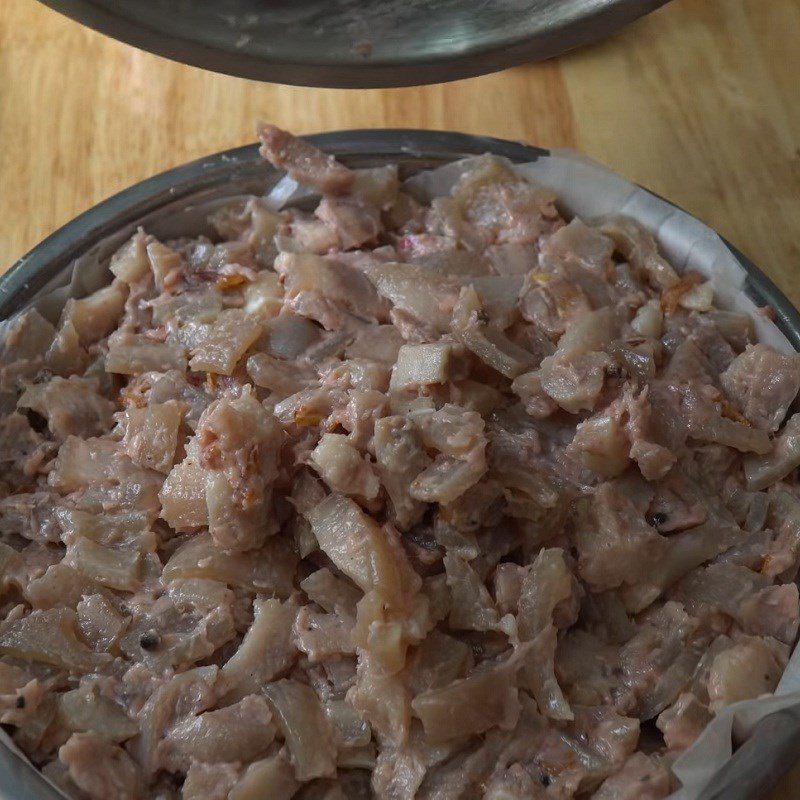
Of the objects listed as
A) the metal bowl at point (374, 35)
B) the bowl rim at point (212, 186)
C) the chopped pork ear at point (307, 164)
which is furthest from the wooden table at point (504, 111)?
the metal bowl at point (374, 35)

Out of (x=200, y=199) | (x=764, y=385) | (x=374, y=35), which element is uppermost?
(x=374, y=35)

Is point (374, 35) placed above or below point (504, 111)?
above

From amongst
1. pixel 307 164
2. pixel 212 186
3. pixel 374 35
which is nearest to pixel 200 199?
pixel 212 186

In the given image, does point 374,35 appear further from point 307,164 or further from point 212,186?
point 212,186

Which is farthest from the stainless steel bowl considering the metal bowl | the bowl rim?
the metal bowl

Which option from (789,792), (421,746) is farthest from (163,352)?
(789,792)

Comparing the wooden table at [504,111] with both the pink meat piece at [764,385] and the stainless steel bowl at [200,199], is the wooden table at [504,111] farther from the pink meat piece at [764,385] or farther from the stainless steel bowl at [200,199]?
the pink meat piece at [764,385]
